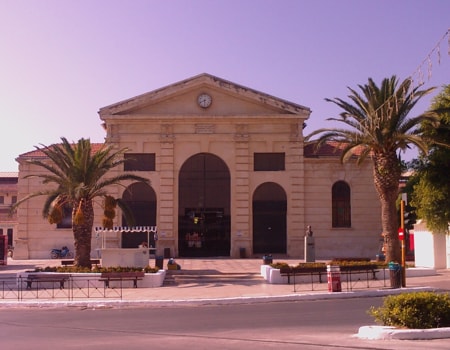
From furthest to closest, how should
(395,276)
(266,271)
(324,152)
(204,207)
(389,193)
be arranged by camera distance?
(324,152) → (204,207) → (389,193) → (266,271) → (395,276)

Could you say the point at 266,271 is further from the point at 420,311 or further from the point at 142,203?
the point at 420,311

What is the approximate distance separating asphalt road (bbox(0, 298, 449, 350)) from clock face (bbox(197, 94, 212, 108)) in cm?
2424

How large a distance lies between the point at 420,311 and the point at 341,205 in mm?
31728

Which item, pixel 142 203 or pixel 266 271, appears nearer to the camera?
pixel 266 271

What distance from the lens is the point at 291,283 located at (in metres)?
27.1

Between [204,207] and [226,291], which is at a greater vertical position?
[204,207]

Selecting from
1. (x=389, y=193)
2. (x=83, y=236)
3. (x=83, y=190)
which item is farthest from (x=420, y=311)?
(x=83, y=236)

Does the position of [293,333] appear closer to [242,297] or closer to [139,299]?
[242,297]

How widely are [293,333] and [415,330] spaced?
2.83 metres

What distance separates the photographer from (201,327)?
47.8 ft

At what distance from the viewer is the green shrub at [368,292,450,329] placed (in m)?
11.7

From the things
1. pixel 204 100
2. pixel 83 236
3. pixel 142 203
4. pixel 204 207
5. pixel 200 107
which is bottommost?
pixel 83 236

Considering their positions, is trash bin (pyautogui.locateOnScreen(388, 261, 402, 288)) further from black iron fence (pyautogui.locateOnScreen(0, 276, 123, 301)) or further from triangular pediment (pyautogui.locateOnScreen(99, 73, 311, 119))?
triangular pediment (pyautogui.locateOnScreen(99, 73, 311, 119))

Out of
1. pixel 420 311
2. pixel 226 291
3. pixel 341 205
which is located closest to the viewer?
pixel 420 311
